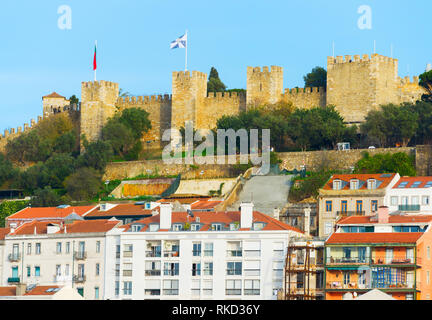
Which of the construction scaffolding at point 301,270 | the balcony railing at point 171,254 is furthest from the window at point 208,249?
the construction scaffolding at point 301,270

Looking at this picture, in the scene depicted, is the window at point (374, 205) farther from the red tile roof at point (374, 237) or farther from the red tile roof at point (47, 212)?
the red tile roof at point (47, 212)

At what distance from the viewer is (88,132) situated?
3113 inches

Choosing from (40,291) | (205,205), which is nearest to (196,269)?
(40,291)

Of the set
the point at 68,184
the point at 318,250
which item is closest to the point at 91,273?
the point at 318,250

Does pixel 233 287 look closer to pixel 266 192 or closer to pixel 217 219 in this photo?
pixel 217 219

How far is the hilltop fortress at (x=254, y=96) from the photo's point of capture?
2773 inches

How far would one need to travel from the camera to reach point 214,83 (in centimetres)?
8812

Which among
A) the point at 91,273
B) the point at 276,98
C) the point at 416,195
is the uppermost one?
the point at 276,98

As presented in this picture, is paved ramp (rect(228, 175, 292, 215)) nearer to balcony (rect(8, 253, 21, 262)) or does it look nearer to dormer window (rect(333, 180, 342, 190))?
dormer window (rect(333, 180, 342, 190))

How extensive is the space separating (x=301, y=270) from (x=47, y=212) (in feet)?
62.3

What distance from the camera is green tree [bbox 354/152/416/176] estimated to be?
198 ft

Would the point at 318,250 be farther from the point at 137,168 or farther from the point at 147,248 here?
the point at 137,168

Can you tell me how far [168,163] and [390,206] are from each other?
21.1m

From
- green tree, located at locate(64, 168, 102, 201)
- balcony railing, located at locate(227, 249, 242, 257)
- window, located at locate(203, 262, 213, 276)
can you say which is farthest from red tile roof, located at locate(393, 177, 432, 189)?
green tree, located at locate(64, 168, 102, 201)
